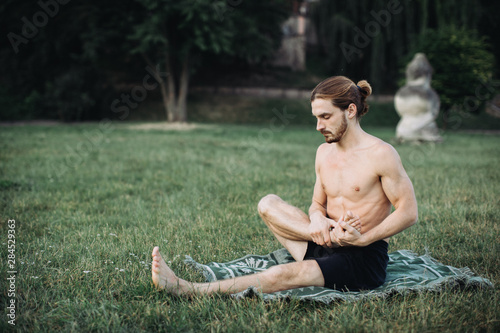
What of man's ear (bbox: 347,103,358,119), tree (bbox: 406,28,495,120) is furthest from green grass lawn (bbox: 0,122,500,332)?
tree (bbox: 406,28,495,120)

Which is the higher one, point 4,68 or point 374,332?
point 4,68

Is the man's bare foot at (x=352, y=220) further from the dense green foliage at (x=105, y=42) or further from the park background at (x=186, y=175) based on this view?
the dense green foliage at (x=105, y=42)

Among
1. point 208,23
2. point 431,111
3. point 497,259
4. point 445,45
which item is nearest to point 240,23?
point 208,23

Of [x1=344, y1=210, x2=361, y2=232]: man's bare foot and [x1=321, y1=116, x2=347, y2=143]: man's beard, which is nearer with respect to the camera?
[x1=344, y1=210, x2=361, y2=232]: man's bare foot

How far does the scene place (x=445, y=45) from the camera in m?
17.6

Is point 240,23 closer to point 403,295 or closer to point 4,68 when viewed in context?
point 4,68

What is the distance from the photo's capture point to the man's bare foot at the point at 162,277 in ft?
7.59

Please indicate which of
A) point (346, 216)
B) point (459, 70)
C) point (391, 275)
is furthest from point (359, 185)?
point (459, 70)

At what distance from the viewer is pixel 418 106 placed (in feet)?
42.1

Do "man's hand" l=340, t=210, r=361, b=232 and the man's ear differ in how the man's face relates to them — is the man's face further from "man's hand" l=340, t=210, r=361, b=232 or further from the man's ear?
"man's hand" l=340, t=210, r=361, b=232

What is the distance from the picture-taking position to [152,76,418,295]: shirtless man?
239 cm

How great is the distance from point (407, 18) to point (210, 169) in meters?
20.1

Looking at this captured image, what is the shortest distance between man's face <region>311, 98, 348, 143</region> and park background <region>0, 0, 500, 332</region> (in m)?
0.80

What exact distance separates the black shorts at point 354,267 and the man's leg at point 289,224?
0.74 feet
